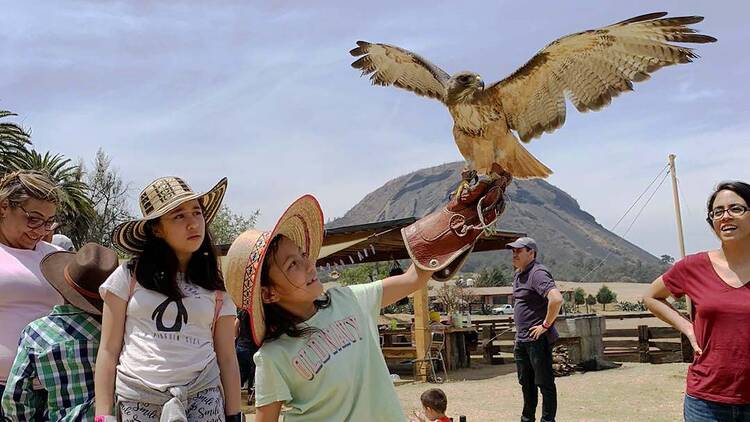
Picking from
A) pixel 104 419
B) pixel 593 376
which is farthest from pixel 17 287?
pixel 593 376

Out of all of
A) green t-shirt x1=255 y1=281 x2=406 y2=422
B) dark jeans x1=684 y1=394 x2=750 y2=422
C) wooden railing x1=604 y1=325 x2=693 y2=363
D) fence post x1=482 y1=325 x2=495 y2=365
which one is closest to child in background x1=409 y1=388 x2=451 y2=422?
dark jeans x1=684 y1=394 x2=750 y2=422

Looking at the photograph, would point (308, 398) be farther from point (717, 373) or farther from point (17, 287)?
point (717, 373)

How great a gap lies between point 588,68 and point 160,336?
2.52 m

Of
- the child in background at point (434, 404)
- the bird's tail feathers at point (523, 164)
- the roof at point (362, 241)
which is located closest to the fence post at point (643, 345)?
the roof at point (362, 241)

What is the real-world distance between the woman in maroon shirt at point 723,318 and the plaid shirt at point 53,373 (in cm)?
257

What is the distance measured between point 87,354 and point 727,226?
8.87 ft

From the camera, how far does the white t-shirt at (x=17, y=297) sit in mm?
2604

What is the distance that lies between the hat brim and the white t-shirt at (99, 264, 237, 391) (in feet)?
0.62

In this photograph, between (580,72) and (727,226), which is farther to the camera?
(580,72)

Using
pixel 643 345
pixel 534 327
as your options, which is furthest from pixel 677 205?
pixel 534 327

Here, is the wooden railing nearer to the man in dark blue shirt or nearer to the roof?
the roof

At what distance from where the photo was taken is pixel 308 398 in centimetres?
197

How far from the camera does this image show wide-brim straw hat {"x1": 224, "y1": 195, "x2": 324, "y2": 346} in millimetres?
1935

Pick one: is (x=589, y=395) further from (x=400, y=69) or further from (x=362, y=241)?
(x=400, y=69)
